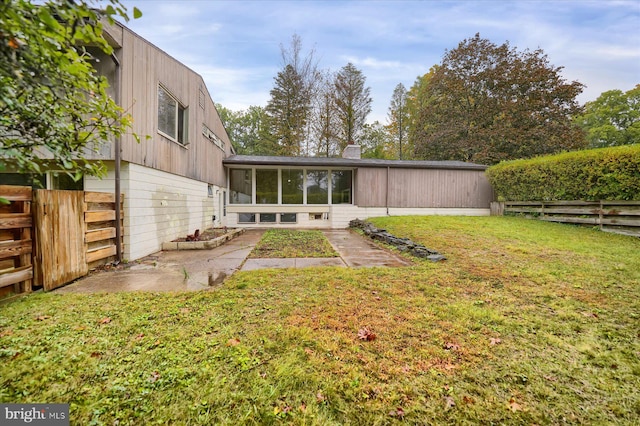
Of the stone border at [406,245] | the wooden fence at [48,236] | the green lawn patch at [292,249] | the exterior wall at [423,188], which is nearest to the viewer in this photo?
the wooden fence at [48,236]

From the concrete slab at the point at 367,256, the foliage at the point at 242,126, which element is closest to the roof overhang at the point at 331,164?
the concrete slab at the point at 367,256

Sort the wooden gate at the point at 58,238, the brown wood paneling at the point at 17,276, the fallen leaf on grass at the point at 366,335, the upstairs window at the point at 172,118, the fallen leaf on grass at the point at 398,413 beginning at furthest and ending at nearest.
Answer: the upstairs window at the point at 172,118 → the wooden gate at the point at 58,238 → the brown wood paneling at the point at 17,276 → the fallen leaf on grass at the point at 366,335 → the fallen leaf on grass at the point at 398,413

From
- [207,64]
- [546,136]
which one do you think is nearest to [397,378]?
[207,64]

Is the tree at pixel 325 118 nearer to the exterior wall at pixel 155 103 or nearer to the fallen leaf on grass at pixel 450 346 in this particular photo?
the exterior wall at pixel 155 103

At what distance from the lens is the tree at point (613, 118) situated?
24.1 m

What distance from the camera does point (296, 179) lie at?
40.3 feet

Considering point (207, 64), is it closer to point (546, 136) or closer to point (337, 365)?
point (337, 365)

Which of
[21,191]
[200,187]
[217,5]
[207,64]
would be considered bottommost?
[21,191]

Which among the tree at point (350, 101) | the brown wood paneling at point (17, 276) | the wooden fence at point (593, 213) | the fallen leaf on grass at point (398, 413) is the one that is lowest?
the fallen leaf on grass at point (398, 413)

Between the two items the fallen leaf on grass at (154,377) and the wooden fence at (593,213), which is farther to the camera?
the wooden fence at (593,213)

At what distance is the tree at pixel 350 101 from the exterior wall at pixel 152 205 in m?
14.8

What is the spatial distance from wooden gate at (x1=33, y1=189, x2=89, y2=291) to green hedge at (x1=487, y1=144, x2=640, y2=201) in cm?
1272

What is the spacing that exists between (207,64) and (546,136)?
21.6 m

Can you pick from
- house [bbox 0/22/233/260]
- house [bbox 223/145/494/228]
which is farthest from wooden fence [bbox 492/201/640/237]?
house [bbox 0/22/233/260]
